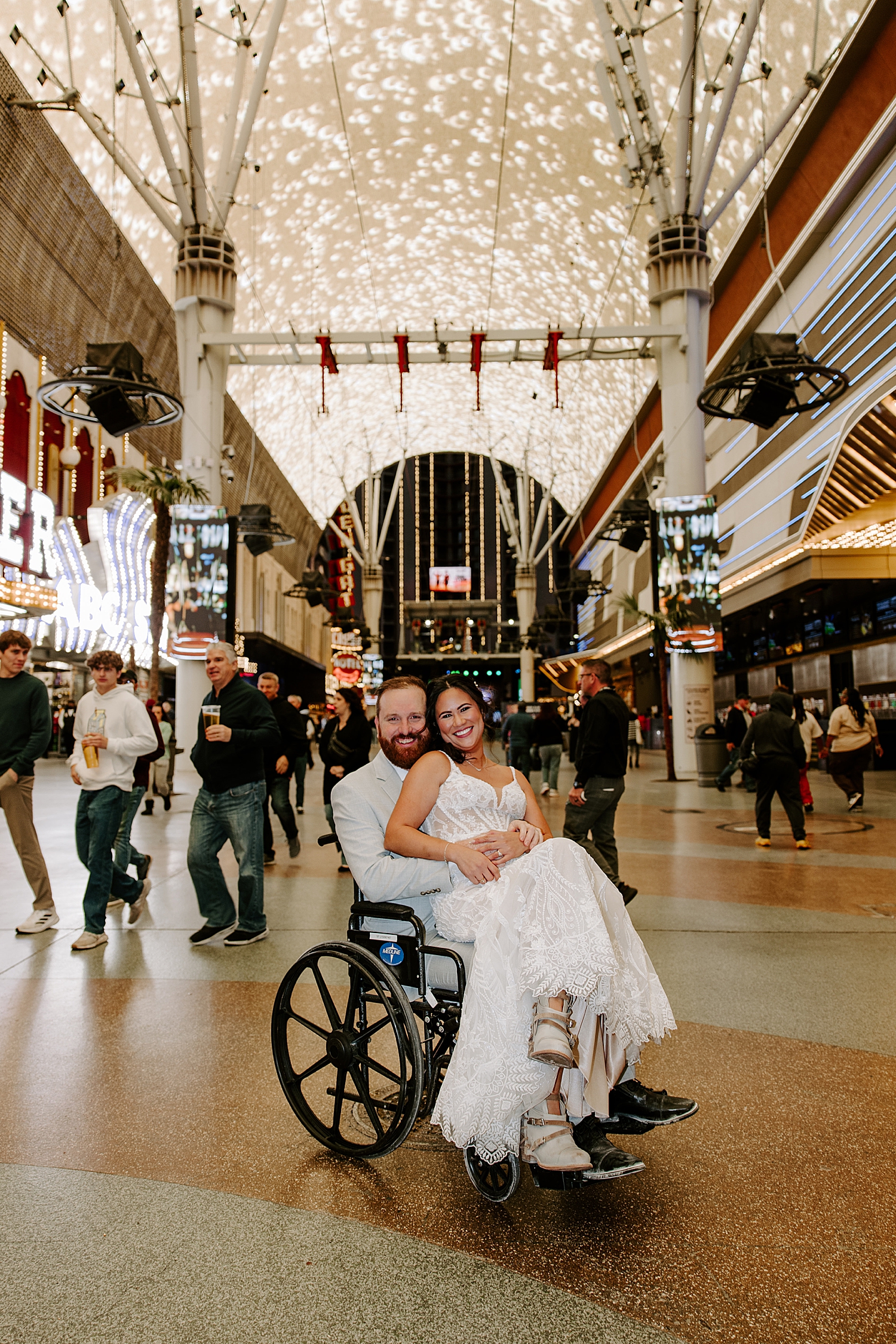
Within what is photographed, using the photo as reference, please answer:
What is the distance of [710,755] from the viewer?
674 inches

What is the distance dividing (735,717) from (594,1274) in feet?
46.5

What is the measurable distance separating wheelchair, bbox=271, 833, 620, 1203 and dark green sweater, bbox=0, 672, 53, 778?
338 centimetres

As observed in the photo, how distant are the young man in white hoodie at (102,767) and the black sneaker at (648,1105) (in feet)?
12.1

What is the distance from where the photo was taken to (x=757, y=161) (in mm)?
17797

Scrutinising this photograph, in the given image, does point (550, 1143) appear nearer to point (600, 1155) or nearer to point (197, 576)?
point (600, 1155)

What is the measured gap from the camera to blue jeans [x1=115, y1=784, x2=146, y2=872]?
253 inches

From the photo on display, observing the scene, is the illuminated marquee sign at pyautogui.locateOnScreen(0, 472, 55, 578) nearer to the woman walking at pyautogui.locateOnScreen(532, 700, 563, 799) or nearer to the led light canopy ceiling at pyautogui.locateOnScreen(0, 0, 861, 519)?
the led light canopy ceiling at pyautogui.locateOnScreen(0, 0, 861, 519)

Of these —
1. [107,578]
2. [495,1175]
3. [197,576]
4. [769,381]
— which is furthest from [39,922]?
[107,578]

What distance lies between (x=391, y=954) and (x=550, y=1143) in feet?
2.38

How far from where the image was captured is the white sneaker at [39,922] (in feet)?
18.7

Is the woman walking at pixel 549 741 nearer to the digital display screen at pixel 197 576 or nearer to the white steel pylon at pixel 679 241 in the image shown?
the white steel pylon at pixel 679 241

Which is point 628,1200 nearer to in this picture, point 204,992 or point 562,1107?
point 562,1107

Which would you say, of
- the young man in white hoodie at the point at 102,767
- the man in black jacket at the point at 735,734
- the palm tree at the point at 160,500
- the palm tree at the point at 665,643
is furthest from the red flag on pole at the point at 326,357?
the young man in white hoodie at the point at 102,767

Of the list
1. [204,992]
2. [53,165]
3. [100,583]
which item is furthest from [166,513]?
[204,992]
